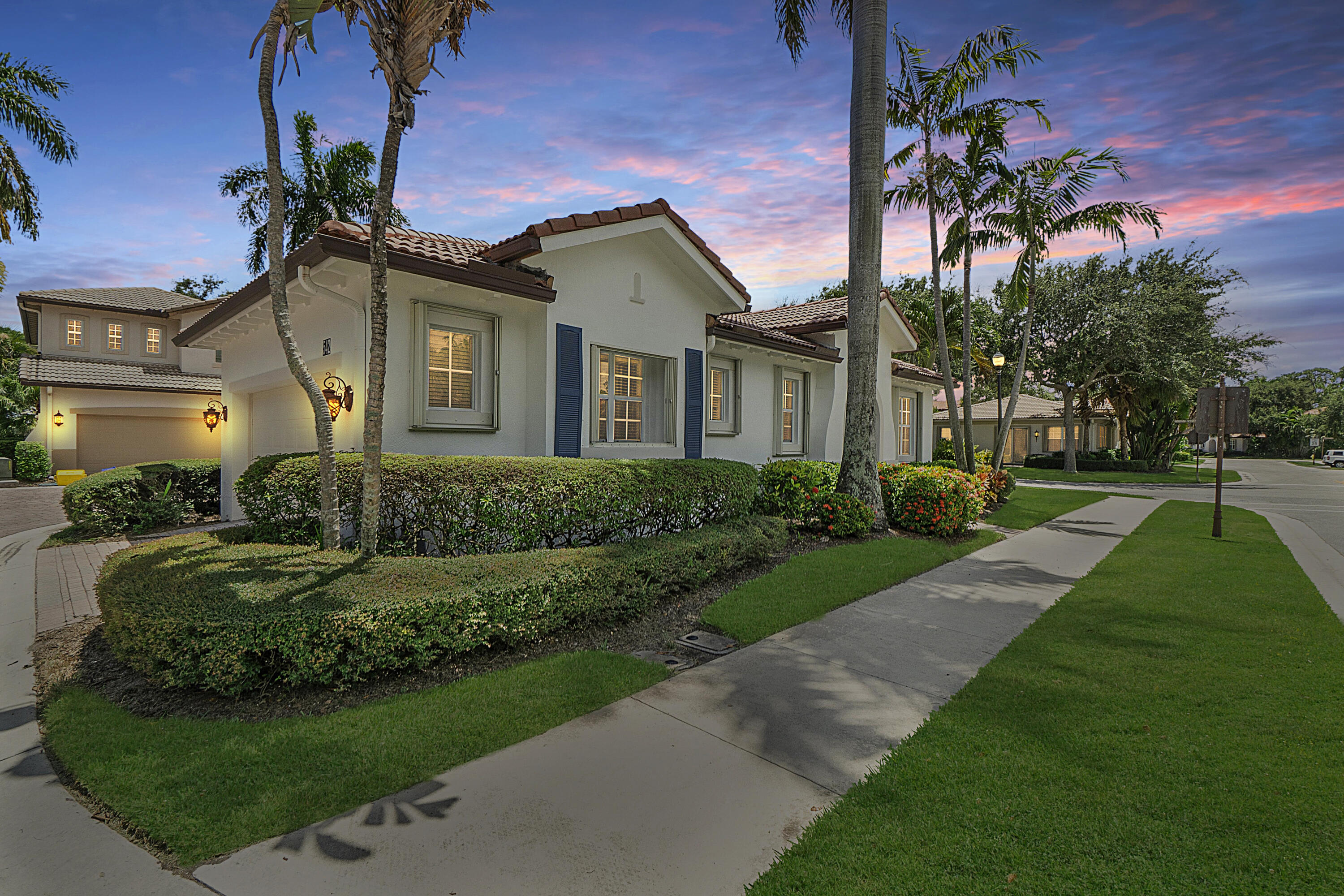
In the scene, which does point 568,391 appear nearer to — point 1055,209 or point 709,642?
point 709,642

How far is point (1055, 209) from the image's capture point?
1515 centimetres

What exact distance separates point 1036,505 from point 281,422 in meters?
17.6

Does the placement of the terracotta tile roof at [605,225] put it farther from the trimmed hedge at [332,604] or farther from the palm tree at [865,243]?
the trimmed hedge at [332,604]

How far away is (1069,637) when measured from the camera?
544cm

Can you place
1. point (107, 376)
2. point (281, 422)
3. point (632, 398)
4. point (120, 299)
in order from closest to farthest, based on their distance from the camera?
point (632, 398) < point (281, 422) < point (107, 376) < point (120, 299)

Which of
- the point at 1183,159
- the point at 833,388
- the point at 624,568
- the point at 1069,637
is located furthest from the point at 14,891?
the point at 1183,159

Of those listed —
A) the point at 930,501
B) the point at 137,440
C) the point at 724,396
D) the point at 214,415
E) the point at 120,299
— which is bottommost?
the point at 930,501

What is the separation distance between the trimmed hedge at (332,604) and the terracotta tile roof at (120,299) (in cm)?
2443

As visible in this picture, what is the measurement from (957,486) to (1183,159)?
25.5 feet

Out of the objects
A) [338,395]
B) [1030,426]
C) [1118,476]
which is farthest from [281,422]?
[1030,426]

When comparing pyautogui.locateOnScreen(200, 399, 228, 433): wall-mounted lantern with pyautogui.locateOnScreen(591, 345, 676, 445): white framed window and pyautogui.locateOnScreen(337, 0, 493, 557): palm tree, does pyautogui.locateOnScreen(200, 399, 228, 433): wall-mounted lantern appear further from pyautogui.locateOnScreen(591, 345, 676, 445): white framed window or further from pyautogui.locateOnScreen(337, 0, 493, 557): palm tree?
pyautogui.locateOnScreen(337, 0, 493, 557): palm tree

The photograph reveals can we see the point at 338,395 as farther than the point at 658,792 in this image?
Yes

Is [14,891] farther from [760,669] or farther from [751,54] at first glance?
[751,54]

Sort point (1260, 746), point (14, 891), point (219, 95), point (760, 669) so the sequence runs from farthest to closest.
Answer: point (219, 95) < point (760, 669) < point (1260, 746) < point (14, 891)
